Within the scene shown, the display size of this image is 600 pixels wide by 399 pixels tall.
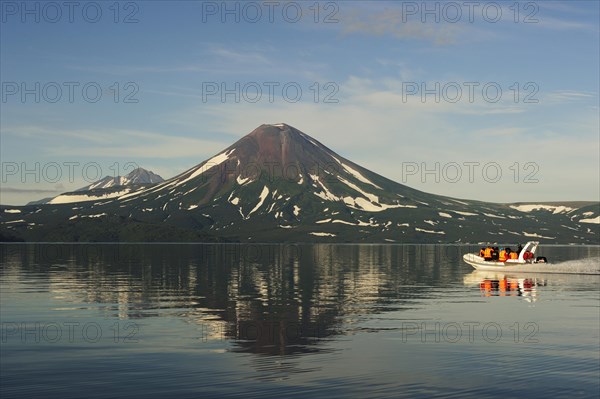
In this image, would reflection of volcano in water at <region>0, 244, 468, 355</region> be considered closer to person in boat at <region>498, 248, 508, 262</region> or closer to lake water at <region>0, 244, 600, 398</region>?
lake water at <region>0, 244, 600, 398</region>

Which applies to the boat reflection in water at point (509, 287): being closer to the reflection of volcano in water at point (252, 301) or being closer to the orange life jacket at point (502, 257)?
the reflection of volcano in water at point (252, 301)

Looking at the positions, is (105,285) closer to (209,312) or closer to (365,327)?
(209,312)

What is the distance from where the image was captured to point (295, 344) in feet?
123

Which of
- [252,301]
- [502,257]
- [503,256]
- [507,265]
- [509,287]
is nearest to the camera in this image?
[252,301]

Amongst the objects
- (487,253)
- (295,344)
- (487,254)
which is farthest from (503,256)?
(295,344)

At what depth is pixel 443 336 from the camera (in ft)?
134

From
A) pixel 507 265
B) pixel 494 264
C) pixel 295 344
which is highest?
pixel 295 344

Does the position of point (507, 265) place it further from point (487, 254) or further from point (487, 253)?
point (487, 253)

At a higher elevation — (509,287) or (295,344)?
(295,344)

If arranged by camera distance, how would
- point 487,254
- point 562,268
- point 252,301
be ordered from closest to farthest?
point 252,301
point 562,268
point 487,254

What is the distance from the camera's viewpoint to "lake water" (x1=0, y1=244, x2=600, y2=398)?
89.8 feet

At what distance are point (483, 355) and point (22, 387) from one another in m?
20.0

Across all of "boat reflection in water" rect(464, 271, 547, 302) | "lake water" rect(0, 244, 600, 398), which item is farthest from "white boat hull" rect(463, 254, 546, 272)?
"lake water" rect(0, 244, 600, 398)

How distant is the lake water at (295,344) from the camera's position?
27375mm
